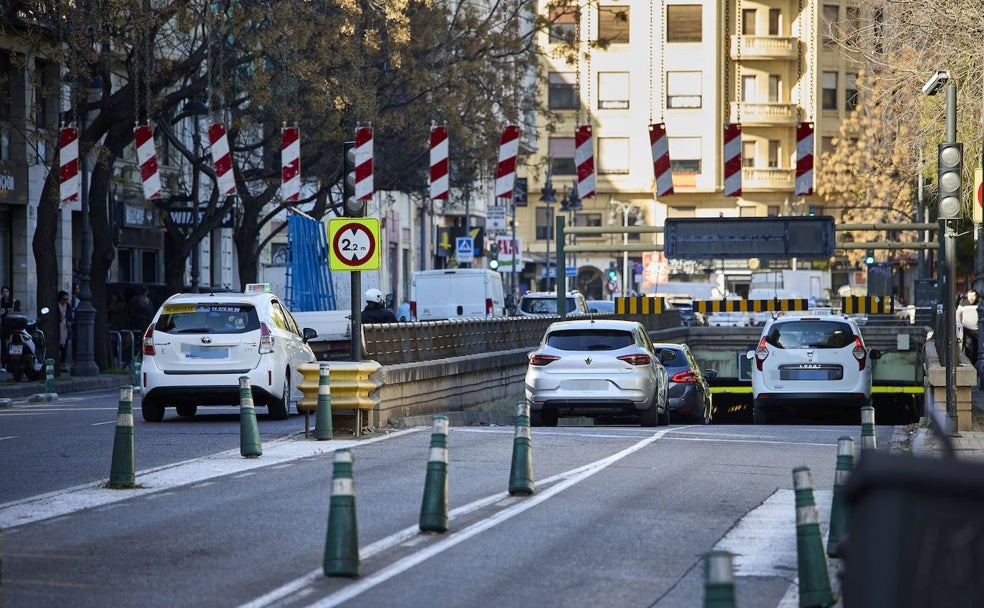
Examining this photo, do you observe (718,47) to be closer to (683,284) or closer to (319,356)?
(683,284)

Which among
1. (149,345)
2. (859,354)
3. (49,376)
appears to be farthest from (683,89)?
(149,345)

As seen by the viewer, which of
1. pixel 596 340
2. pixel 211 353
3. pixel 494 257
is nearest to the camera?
pixel 211 353

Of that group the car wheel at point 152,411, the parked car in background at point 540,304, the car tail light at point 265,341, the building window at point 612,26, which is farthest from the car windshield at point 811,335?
the building window at point 612,26

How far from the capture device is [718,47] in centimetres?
8850

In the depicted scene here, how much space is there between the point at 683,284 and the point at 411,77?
152 feet

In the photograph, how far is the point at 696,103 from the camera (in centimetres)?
8950

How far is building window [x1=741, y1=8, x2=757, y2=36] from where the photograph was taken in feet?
299

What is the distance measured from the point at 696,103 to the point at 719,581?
3358 inches

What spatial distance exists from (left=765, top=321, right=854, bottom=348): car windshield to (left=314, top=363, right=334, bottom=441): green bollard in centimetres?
1131

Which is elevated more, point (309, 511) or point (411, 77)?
point (411, 77)

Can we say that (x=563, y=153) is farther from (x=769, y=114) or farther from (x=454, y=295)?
(x=454, y=295)

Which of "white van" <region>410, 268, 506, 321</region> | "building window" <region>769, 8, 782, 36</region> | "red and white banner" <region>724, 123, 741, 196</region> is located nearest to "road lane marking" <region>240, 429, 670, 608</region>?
"red and white banner" <region>724, 123, 741, 196</region>

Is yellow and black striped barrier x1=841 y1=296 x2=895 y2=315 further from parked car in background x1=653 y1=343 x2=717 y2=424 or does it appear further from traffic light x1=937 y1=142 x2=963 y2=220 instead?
traffic light x1=937 y1=142 x2=963 y2=220

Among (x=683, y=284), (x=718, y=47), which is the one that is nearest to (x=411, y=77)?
(x=683, y=284)
